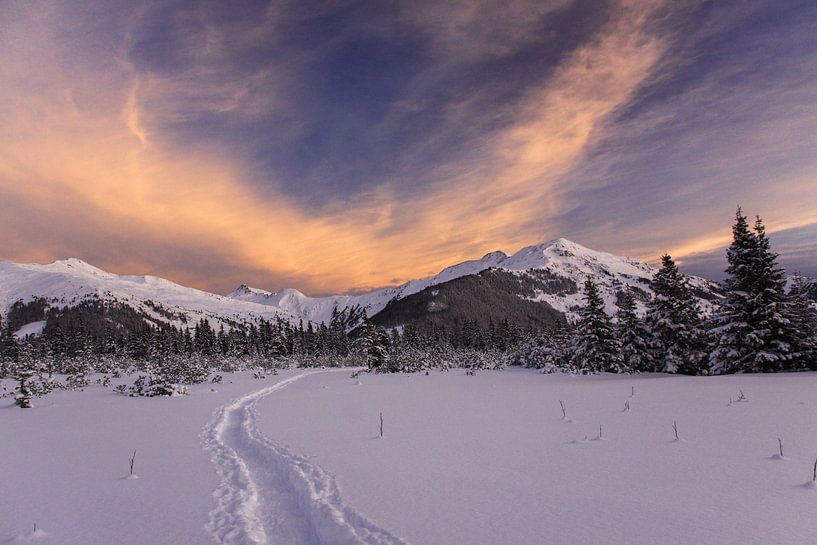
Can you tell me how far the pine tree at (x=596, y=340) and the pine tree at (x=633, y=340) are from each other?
0.74m

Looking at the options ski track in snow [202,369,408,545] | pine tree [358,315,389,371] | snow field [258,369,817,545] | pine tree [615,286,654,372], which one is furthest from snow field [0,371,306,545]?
pine tree [358,315,389,371]

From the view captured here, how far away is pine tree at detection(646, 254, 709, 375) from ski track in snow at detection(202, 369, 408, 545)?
27.6 metres

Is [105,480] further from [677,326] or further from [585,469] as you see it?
[677,326]

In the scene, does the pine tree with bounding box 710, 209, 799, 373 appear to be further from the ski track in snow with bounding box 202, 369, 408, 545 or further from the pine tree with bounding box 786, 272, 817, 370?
the ski track in snow with bounding box 202, 369, 408, 545

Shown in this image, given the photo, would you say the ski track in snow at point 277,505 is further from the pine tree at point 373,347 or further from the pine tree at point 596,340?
the pine tree at point 373,347

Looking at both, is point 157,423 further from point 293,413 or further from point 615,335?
point 615,335

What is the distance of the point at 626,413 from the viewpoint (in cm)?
1316

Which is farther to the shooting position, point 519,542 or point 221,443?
point 221,443

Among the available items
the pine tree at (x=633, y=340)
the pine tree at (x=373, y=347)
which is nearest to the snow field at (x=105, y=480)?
the pine tree at (x=633, y=340)

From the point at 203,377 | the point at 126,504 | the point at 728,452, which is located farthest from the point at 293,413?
the point at 203,377

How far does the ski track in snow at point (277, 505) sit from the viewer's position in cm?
589

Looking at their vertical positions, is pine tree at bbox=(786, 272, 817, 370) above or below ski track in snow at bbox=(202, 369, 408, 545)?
above

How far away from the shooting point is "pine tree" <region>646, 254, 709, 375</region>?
28828 mm

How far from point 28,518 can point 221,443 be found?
5621mm
